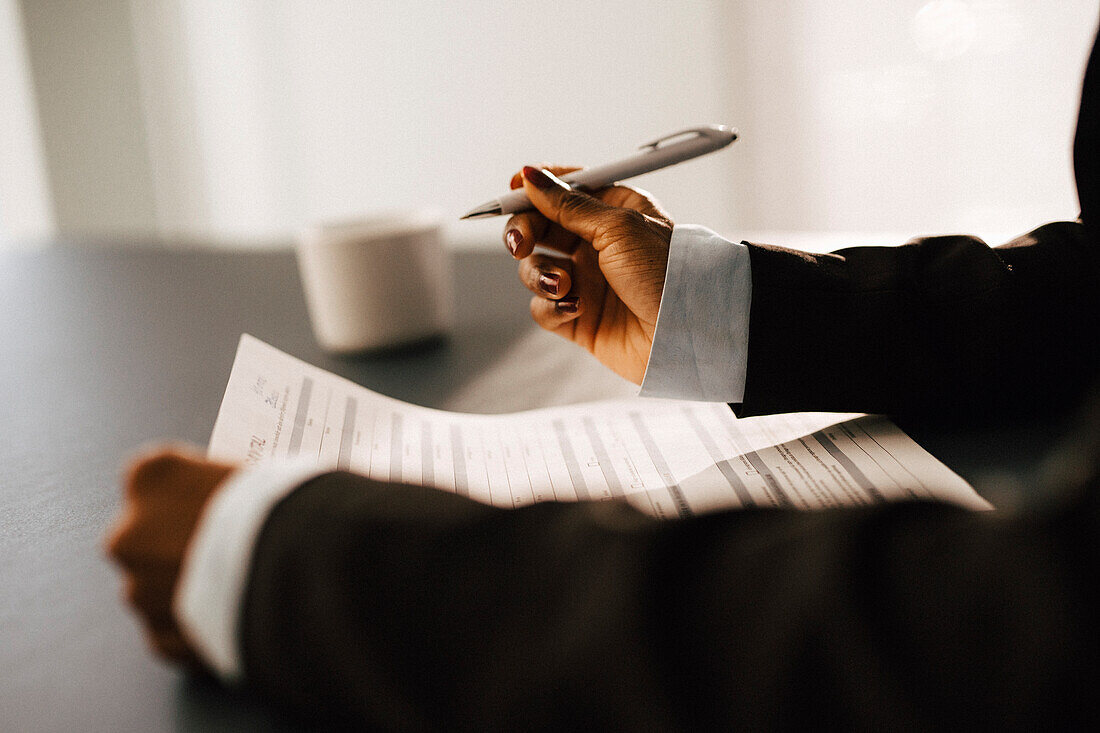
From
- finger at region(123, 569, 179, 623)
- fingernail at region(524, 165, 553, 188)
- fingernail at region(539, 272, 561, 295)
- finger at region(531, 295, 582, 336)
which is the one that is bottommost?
finger at region(123, 569, 179, 623)

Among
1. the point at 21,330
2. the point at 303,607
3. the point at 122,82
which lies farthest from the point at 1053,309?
the point at 122,82

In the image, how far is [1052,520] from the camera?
194mm

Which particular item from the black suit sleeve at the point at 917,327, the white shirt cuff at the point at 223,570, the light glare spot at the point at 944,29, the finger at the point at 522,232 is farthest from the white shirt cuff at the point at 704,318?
the light glare spot at the point at 944,29

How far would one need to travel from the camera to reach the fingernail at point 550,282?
51 centimetres

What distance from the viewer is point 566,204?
0.47 metres

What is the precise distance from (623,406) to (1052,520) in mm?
321

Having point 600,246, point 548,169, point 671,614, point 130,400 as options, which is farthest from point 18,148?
point 671,614

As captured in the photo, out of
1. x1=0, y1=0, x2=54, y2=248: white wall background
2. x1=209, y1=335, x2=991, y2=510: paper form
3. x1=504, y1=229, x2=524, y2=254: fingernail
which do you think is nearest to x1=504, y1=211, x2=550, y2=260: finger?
x1=504, y1=229, x2=524, y2=254: fingernail

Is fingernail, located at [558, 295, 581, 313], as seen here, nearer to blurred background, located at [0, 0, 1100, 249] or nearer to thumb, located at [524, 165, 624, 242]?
thumb, located at [524, 165, 624, 242]

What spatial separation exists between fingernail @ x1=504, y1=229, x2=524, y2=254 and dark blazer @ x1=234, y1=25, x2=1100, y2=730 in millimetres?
298

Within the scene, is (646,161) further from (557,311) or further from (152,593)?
(152,593)

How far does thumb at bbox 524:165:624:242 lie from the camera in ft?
1.51

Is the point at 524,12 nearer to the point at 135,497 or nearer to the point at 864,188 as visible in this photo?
the point at 864,188

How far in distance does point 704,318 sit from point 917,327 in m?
0.12
